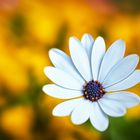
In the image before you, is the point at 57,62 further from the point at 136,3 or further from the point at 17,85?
the point at 136,3

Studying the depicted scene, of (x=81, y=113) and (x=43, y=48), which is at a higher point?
(x=43, y=48)

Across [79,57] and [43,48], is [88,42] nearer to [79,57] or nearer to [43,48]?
[79,57]

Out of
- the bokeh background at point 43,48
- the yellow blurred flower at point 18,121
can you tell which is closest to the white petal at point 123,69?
the bokeh background at point 43,48

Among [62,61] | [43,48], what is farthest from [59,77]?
[43,48]

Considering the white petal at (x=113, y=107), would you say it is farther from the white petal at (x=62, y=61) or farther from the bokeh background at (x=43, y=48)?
the bokeh background at (x=43, y=48)

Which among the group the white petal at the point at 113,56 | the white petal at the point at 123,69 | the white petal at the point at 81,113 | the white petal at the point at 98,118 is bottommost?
the white petal at the point at 98,118

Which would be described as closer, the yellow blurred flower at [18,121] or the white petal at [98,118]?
the white petal at [98,118]
